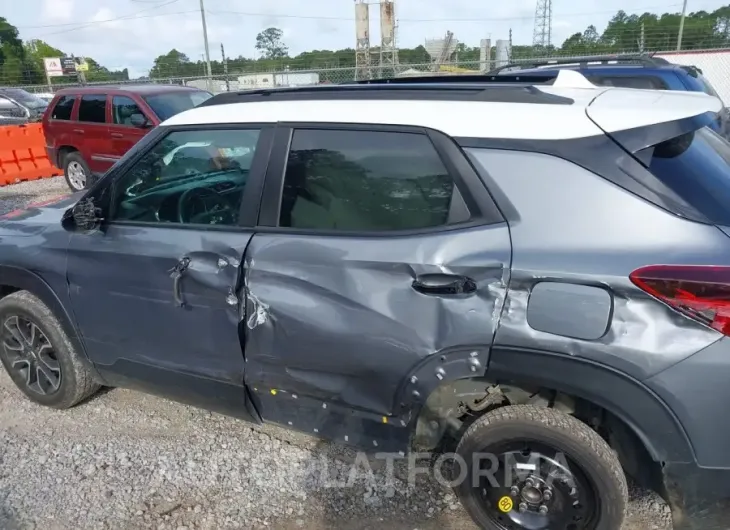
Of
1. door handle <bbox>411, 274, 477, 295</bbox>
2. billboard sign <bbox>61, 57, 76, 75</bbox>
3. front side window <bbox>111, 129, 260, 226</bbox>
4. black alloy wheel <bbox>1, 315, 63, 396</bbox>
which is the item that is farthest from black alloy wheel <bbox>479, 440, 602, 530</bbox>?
billboard sign <bbox>61, 57, 76, 75</bbox>

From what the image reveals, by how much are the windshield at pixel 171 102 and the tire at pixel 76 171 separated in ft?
6.15

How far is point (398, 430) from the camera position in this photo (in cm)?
234

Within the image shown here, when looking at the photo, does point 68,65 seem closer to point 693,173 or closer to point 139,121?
point 139,121

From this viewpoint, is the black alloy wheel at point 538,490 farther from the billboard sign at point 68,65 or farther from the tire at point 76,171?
the billboard sign at point 68,65

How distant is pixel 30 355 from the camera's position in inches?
135

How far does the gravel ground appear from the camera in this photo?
260cm

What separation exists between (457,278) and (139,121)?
317 inches

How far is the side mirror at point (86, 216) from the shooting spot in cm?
287

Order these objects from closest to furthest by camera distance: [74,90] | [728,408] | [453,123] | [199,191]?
[728,408] < [453,123] < [199,191] < [74,90]

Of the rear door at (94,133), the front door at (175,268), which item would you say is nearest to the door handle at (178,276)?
the front door at (175,268)

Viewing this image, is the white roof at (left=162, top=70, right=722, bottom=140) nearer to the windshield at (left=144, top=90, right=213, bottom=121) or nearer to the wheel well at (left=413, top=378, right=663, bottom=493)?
the wheel well at (left=413, top=378, right=663, bottom=493)

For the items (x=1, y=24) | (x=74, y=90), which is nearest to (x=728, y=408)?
(x=74, y=90)

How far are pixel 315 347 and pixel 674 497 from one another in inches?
56.5

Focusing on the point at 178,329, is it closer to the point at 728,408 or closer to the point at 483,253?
the point at 483,253
